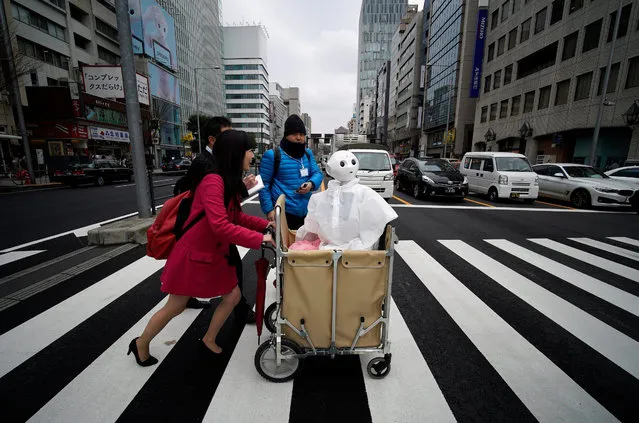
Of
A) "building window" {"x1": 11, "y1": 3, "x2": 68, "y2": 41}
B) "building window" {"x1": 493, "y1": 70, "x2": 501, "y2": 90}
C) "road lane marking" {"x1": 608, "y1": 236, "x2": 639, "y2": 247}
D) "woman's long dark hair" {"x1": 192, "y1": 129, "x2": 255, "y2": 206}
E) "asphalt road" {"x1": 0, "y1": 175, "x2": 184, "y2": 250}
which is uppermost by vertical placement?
"building window" {"x1": 11, "y1": 3, "x2": 68, "y2": 41}

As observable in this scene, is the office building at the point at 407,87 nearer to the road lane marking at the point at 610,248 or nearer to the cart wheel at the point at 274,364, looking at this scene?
the road lane marking at the point at 610,248

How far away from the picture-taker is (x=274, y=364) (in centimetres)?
219

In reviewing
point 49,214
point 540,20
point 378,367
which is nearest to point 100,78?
point 49,214

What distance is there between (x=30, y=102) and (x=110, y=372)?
29403 mm

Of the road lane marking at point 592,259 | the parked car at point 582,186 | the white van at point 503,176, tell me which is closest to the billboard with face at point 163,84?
the white van at point 503,176

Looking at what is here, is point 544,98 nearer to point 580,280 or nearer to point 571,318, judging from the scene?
point 580,280

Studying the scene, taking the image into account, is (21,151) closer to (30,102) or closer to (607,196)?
(30,102)

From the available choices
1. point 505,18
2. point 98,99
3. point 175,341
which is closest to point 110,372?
point 175,341

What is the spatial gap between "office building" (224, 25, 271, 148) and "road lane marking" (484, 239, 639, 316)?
8584 centimetres

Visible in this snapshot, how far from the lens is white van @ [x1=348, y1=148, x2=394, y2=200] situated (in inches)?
379

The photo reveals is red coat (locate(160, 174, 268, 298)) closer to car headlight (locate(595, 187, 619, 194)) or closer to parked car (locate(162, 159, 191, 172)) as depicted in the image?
car headlight (locate(595, 187, 619, 194))

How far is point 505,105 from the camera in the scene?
90.8 ft

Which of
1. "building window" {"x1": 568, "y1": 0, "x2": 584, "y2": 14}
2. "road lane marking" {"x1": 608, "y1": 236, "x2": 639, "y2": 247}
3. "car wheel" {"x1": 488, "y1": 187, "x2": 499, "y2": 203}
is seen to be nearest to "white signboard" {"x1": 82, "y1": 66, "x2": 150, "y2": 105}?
"car wheel" {"x1": 488, "y1": 187, "x2": 499, "y2": 203}

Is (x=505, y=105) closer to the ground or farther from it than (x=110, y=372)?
farther from it
